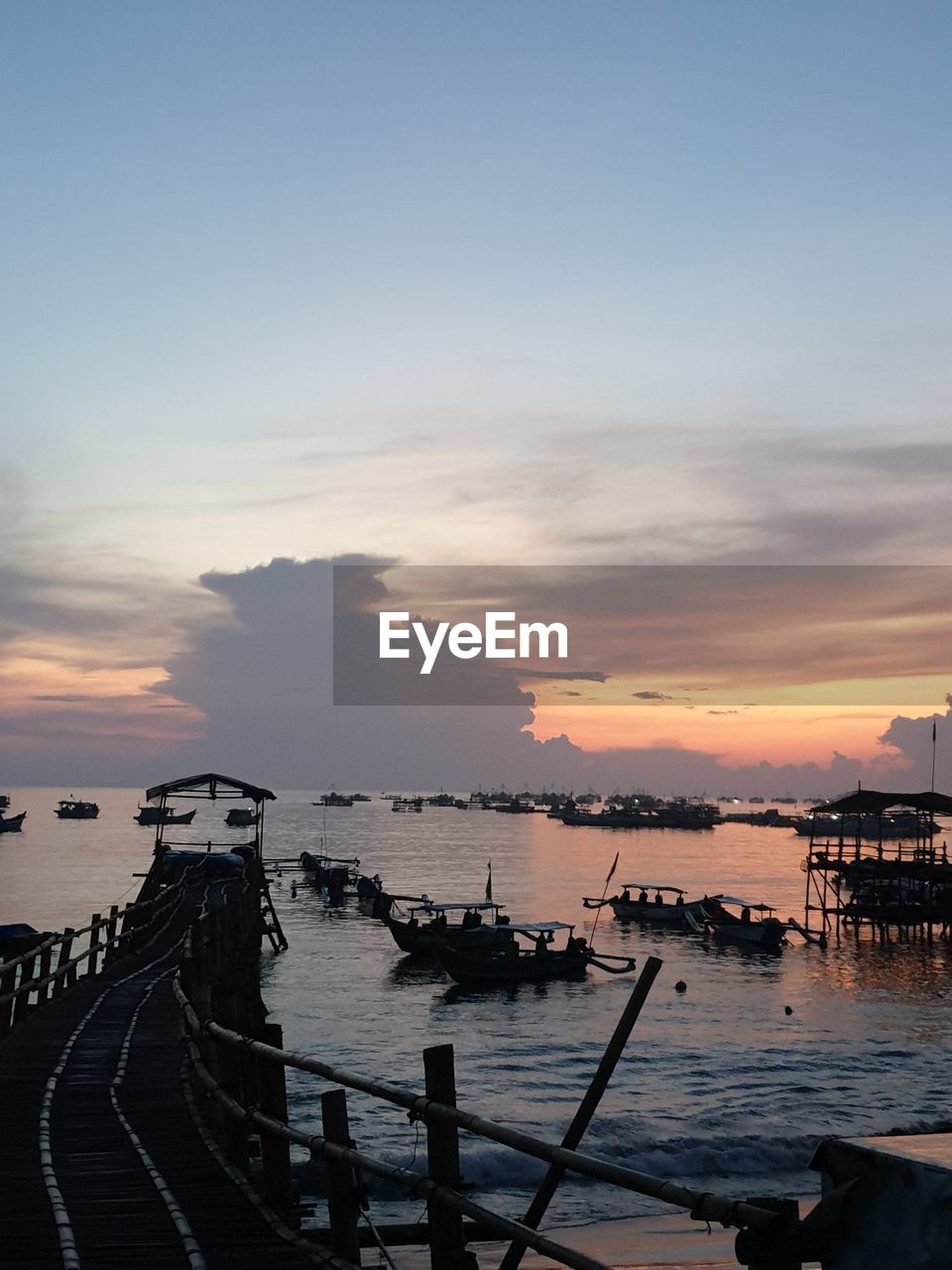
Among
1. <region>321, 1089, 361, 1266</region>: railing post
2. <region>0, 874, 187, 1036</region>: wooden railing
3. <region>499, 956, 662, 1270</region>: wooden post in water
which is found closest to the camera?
<region>321, 1089, 361, 1266</region>: railing post

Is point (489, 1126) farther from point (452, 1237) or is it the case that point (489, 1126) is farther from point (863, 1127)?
point (863, 1127)

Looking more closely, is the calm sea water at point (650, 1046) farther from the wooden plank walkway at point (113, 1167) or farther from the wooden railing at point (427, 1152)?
the wooden railing at point (427, 1152)

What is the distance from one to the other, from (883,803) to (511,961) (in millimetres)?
24077

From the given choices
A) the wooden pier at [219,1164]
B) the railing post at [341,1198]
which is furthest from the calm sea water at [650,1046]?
the railing post at [341,1198]

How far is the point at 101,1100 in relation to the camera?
42.0 ft

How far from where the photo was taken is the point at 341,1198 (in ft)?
25.3

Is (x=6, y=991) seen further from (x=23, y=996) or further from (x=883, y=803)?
(x=883, y=803)

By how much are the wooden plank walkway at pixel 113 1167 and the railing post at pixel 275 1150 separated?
21 cm

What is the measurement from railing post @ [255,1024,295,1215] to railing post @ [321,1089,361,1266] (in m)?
0.98

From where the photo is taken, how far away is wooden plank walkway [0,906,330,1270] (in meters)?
7.73

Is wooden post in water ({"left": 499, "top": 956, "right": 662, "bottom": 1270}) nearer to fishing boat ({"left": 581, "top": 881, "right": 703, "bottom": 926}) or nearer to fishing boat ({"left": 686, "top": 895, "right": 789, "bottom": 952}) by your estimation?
fishing boat ({"left": 686, "top": 895, "right": 789, "bottom": 952})

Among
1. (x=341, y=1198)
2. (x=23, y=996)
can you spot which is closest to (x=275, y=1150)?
(x=341, y=1198)

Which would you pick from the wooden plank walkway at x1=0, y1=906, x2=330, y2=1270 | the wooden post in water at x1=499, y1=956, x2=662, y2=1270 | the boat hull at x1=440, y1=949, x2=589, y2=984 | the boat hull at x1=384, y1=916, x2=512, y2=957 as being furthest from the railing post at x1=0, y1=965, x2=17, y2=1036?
the boat hull at x1=384, y1=916, x2=512, y2=957

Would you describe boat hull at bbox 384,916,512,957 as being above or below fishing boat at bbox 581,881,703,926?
above
